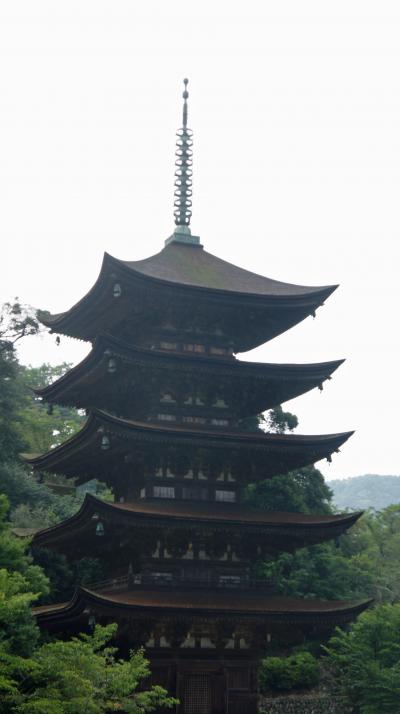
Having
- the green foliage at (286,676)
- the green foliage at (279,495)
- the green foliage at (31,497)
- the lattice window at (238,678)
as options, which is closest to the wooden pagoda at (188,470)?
the lattice window at (238,678)

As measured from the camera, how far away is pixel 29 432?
263 feet

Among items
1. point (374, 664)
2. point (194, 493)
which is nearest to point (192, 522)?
point (194, 493)

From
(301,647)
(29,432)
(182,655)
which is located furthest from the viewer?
(29,432)

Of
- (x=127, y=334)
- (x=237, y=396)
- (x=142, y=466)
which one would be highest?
(x=127, y=334)

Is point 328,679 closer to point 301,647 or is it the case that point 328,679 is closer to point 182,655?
point 301,647

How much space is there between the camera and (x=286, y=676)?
54156 millimetres

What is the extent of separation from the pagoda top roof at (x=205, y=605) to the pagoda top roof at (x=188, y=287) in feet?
31.2

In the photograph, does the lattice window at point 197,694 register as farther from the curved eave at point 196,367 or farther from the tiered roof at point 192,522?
the curved eave at point 196,367

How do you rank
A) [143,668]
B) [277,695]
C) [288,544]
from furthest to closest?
[277,695], [288,544], [143,668]

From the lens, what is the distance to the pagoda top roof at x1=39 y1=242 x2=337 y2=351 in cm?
3366

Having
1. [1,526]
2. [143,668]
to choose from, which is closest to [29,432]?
[1,526]

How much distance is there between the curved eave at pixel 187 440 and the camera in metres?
31.7

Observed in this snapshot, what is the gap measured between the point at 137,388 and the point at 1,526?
20.6 feet

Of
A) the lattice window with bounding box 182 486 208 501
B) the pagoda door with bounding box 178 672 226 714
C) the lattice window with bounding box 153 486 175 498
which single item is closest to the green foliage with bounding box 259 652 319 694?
the pagoda door with bounding box 178 672 226 714
